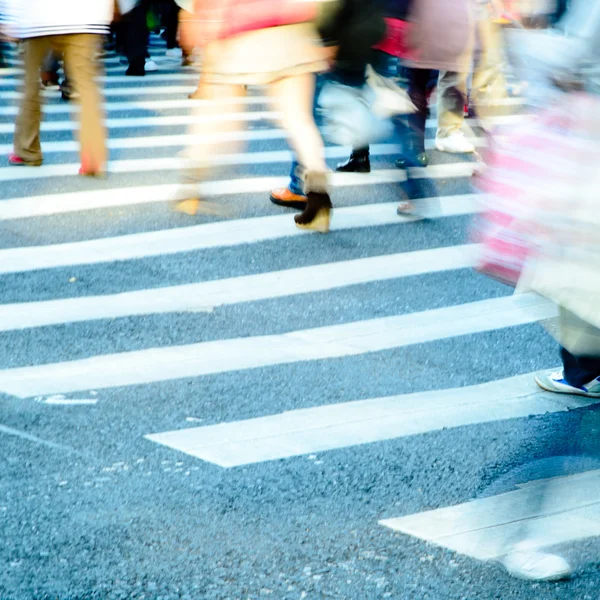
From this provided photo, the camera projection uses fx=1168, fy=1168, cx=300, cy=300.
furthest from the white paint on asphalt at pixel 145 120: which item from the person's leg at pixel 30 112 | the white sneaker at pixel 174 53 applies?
the white sneaker at pixel 174 53

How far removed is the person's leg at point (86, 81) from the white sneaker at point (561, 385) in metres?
4.44

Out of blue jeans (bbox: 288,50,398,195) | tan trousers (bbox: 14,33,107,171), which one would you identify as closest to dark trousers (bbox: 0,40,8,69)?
tan trousers (bbox: 14,33,107,171)

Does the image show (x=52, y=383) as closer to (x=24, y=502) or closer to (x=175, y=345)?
(x=175, y=345)

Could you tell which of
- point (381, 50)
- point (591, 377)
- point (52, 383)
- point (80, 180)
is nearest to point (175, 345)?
point (52, 383)

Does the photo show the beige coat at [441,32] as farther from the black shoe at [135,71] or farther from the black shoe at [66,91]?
the black shoe at [135,71]

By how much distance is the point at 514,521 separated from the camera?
3459 mm

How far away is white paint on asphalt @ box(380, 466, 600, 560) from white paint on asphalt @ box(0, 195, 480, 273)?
10.8ft

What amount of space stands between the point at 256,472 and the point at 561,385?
140 cm

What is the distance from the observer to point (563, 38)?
8.59 ft

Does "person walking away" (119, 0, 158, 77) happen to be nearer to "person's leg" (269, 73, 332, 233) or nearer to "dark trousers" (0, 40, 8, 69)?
"dark trousers" (0, 40, 8, 69)

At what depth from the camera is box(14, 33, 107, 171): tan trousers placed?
7.95 metres

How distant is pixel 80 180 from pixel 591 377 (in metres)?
4.89

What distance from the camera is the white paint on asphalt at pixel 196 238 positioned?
6.41 metres

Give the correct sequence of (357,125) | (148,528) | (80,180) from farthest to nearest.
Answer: (80,180), (357,125), (148,528)
